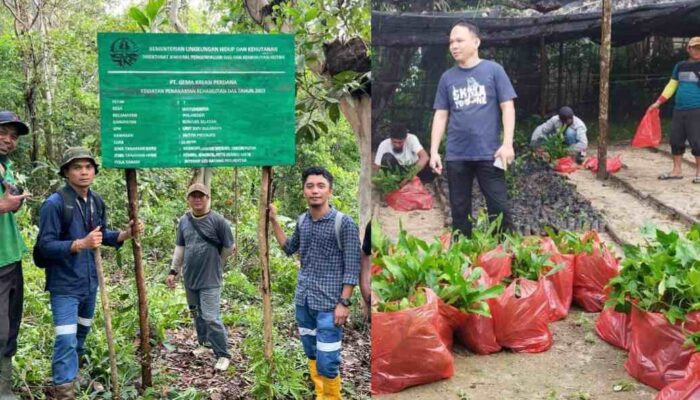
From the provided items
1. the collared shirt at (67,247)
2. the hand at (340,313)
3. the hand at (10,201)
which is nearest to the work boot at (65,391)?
the collared shirt at (67,247)

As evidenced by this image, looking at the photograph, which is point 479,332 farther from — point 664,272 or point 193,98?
point 193,98

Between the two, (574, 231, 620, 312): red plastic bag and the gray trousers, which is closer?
(574, 231, 620, 312): red plastic bag

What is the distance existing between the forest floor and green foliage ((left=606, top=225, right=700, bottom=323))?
49 mm

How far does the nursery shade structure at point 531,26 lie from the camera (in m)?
2.25

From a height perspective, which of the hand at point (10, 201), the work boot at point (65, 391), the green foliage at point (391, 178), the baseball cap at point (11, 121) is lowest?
the work boot at point (65, 391)

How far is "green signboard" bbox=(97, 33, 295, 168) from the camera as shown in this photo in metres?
2.79

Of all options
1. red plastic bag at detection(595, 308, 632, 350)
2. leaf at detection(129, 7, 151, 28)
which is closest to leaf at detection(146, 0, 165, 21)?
leaf at detection(129, 7, 151, 28)

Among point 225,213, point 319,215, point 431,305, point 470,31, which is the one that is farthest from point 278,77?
point 225,213

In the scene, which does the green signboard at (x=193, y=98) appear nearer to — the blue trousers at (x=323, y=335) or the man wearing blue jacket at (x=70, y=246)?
the man wearing blue jacket at (x=70, y=246)

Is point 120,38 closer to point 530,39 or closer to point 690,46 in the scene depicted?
point 530,39

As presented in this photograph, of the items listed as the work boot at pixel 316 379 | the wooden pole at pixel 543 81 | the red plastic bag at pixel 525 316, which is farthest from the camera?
the work boot at pixel 316 379

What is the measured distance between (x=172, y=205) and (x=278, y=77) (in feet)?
7.10

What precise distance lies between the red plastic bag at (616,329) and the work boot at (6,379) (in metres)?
2.85

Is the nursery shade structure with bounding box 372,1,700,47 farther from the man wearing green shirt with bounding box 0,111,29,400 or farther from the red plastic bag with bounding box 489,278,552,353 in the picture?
the man wearing green shirt with bounding box 0,111,29,400
